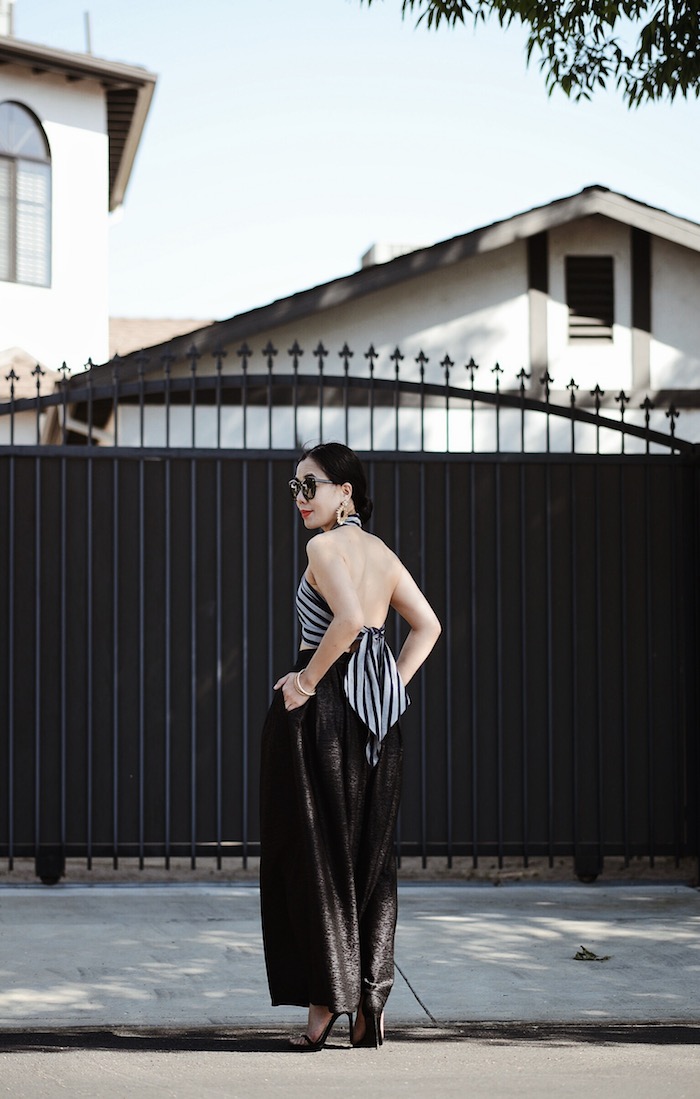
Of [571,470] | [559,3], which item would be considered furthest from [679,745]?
[559,3]

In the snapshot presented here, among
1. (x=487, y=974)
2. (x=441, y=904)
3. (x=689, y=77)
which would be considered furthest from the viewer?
(x=689, y=77)

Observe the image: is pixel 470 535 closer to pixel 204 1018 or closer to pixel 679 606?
pixel 679 606

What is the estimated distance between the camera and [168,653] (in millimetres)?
7574

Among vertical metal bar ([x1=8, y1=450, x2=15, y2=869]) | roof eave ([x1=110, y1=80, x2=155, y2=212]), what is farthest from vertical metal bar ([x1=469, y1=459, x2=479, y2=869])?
roof eave ([x1=110, y1=80, x2=155, y2=212])

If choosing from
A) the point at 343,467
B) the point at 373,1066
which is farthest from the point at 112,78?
the point at 373,1066

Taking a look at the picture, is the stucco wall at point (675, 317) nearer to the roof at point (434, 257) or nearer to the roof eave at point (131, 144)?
the roof at point (434, 257)

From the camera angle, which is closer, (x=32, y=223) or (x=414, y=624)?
(x=414, y=624)

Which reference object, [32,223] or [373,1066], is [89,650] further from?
[32,223]

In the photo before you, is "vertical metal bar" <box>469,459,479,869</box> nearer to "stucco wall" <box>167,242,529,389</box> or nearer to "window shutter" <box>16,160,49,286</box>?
"stucco wall" <box>167,242,529,389</box>

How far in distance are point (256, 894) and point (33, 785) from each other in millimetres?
1307

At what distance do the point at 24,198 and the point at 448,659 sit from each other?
1411 centimetres

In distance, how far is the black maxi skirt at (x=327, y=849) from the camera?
4523mm

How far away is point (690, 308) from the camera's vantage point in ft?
42.4

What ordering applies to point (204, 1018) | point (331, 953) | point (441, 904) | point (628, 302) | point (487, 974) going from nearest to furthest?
point (331, 953) < point (204, 1018) < point (487, 974) < point (441, 904) < point (628, 302)
